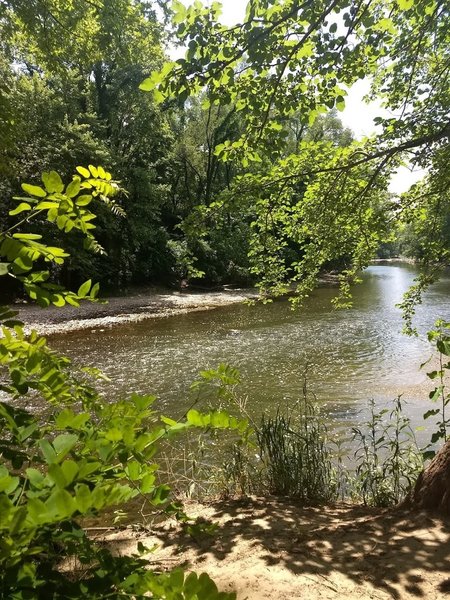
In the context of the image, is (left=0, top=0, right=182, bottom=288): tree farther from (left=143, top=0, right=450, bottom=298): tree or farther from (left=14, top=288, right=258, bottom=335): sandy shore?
(left=143, top=0, right=450, bottom=298): tree

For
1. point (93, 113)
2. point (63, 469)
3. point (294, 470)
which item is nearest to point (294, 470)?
point (294, 470)

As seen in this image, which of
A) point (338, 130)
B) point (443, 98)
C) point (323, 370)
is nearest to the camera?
point (443, 98)

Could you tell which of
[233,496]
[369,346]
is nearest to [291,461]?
[233,496]

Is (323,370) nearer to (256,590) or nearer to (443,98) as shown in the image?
(443,98)

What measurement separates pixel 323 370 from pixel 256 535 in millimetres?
8269

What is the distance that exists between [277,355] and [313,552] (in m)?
9.71

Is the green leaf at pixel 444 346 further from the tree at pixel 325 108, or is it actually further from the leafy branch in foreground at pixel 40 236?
the leafy branch in foreground at pixel 40 236

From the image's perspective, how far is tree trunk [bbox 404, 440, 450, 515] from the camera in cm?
300

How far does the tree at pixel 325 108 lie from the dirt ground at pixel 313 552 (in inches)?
20.2

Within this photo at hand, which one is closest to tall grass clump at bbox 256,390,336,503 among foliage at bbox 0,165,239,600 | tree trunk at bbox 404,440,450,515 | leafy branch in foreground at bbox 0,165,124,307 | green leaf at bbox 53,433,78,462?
tree trunk at bbox 404,440,450,515

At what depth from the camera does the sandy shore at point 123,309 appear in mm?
16406

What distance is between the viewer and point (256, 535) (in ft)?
10.1

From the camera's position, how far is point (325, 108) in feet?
13.6

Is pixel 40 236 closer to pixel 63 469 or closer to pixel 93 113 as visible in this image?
pixel 63 469
